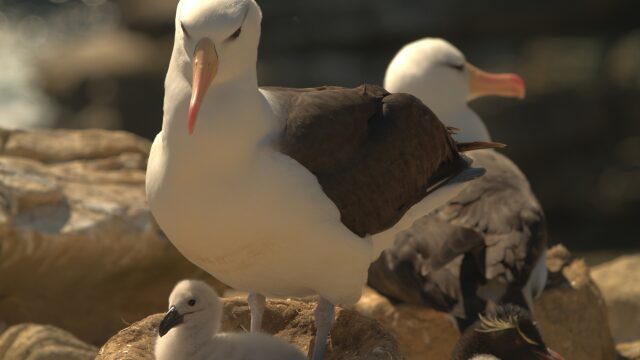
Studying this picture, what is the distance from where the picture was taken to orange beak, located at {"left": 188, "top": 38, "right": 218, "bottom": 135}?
17.0 ft

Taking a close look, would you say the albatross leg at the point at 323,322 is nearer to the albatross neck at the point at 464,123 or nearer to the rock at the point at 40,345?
the rock at the point at 40,345

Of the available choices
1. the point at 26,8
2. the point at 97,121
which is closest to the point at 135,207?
the point at 97,121

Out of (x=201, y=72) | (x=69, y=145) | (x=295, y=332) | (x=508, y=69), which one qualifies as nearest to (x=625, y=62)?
(x=508, y=69)

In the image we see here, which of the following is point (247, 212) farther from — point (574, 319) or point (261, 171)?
point (574, 319)

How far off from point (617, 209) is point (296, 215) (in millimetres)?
10630

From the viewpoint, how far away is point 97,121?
1797cm

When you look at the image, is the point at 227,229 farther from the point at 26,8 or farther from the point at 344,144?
the point at 26,8

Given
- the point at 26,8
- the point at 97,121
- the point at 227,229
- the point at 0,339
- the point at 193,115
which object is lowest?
the point at 26,8

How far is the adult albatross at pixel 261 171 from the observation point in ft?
17.6

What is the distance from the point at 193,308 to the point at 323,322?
0.59 m

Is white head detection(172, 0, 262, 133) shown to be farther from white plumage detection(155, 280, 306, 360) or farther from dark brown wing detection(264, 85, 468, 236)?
Result: white plumage detection(155, 280, 306, 360)

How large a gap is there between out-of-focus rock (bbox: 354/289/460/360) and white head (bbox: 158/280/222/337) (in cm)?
207

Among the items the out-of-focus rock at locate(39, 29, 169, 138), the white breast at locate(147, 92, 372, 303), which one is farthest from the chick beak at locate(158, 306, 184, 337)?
the out-of-focus rock at locate(39, 29, 169, 138)

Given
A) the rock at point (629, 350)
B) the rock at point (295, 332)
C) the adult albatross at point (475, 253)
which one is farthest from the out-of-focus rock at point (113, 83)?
the rock at point (295, 332)
